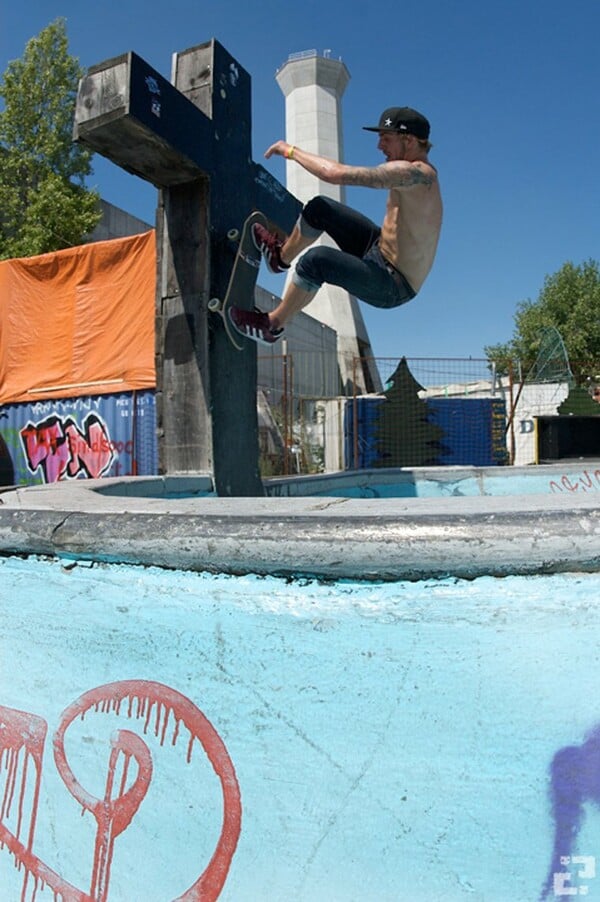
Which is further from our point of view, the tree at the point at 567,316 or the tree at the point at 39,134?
the tree at the point at 567,316

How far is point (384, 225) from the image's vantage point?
2822mm

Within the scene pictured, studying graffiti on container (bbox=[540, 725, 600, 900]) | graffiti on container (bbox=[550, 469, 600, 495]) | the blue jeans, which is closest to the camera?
graffiti on container (bbox=[540, 725, 600, 900])

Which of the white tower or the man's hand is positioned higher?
the white tower

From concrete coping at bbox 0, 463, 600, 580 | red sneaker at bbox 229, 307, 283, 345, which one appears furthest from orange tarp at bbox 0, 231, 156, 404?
concrete coping at bbox 0, 463, 600, 580

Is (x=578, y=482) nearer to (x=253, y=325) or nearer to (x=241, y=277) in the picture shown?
(x=253, y=325)

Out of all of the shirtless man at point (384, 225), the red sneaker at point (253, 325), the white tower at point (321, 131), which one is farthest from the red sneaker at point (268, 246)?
the white tower at point (321, 131)

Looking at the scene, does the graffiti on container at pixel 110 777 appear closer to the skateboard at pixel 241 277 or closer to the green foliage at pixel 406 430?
the skateboard at pixel 241 277

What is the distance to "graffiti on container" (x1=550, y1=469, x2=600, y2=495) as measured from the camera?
4430 millimetres

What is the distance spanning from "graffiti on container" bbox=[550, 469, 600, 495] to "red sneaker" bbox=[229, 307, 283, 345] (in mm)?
2266

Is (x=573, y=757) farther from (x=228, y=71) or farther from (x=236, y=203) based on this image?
(x=228, y=71)

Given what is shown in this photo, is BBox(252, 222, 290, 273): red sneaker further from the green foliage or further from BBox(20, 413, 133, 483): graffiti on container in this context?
the green foliage

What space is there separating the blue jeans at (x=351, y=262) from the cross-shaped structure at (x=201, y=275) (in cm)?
80

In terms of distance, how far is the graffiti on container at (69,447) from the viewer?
1030 cm

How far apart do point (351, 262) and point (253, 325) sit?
92cm
